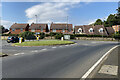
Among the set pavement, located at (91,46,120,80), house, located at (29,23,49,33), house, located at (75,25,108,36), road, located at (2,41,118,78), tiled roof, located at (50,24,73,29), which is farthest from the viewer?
tiled roof, located at (50,24,73,29)

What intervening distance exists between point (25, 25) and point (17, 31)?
18.7ft

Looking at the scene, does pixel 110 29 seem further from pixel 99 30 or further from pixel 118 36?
pixel 118 36

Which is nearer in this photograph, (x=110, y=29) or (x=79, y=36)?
(x=79, y=36)

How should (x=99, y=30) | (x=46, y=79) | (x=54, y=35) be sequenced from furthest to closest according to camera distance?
(x=99, y=30) < (x=54, y=35) < (x=46, y=79)

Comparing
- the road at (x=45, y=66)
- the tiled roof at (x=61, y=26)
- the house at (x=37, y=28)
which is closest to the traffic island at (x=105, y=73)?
the road at (x=45, y=66)

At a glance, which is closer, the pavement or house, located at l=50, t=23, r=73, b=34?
the pavement

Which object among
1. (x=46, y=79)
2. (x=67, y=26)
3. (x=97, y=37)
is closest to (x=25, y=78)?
(x=46, y=79)

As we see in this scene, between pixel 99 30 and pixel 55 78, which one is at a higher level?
pixel 99 30

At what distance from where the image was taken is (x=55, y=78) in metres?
4.11

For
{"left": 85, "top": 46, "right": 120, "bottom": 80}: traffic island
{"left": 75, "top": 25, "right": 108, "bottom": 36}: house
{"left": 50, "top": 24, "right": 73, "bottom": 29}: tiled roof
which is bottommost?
{"left": 85, "top": 46, "right": 120, "bottom": 80}: traffic island

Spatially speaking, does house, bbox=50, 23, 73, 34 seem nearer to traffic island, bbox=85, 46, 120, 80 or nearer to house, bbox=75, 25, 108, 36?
house, bbox=75, 25, 108, 36

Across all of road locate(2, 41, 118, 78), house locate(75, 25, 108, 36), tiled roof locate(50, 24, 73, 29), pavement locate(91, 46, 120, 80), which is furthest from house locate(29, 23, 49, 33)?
pavement locate(91, 46, 120, 80)

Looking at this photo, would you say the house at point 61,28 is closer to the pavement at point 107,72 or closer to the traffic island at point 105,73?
the pavement at point 107,72

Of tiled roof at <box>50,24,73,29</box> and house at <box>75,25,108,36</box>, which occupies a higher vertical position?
tiled roof at <box>50,24,73,29</box>
